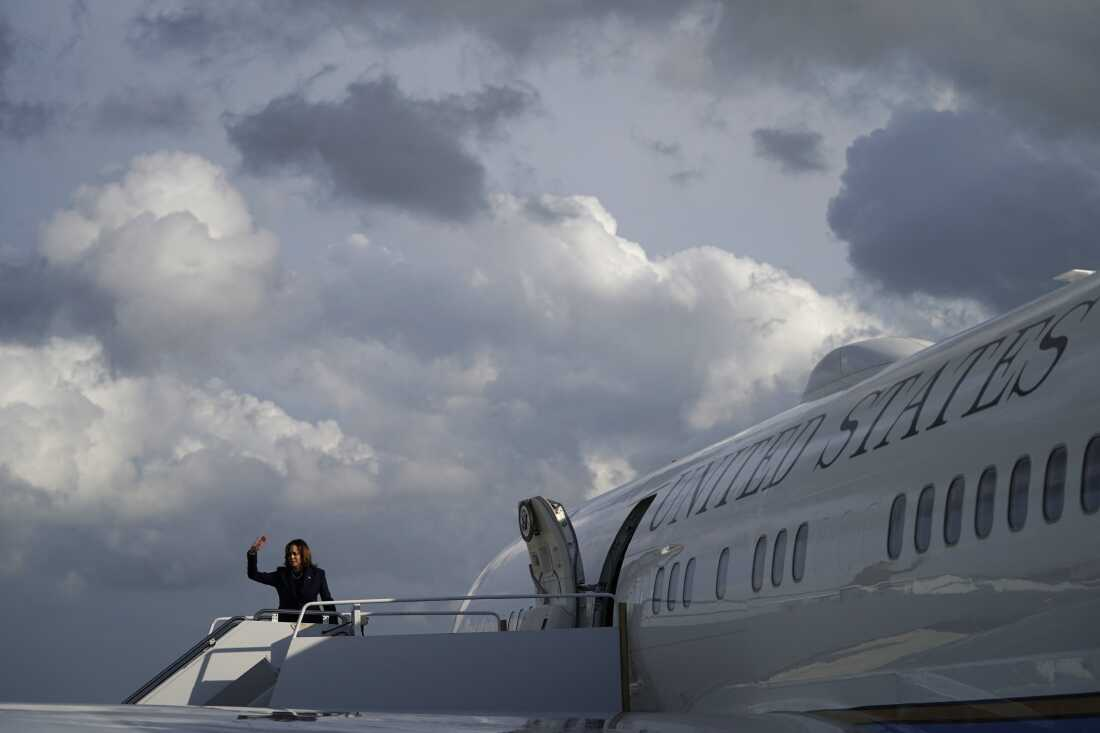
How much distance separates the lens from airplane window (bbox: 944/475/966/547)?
7855 millimetres

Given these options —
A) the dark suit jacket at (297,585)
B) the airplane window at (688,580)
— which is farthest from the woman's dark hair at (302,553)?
the airplane window at (688,580)

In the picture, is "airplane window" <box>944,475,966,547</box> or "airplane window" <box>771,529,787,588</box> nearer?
"airplane window" <box>944,475,966,547</box>

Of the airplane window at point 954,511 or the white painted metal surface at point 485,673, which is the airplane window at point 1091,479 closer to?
the airplane window at point 954,511

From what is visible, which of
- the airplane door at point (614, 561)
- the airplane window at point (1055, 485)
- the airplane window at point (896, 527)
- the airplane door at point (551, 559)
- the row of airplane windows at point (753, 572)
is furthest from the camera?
the airplane door at point (551, 559)

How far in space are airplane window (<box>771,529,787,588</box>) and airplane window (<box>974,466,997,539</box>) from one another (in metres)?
2.58

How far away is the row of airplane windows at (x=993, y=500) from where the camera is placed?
677 cm

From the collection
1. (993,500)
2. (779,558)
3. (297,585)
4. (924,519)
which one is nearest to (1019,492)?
(993,500)

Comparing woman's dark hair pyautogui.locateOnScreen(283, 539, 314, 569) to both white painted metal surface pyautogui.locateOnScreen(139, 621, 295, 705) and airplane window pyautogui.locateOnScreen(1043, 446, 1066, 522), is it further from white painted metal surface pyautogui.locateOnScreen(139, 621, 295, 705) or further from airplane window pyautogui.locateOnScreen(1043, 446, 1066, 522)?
airplane window pyautogui.locateOnScreen(1043, 446, 1066, 522)

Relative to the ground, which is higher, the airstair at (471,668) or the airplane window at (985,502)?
the airplane window at (985,502)

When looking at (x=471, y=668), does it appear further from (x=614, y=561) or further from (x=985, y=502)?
(x=985, y=502)

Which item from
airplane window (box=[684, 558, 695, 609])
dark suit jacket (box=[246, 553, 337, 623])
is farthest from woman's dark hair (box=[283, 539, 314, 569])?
airplane window (box=[684, 558, 695, 609])

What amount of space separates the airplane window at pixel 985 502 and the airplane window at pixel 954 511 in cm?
17

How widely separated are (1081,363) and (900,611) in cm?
198

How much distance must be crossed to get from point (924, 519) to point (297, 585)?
10.5 meters
